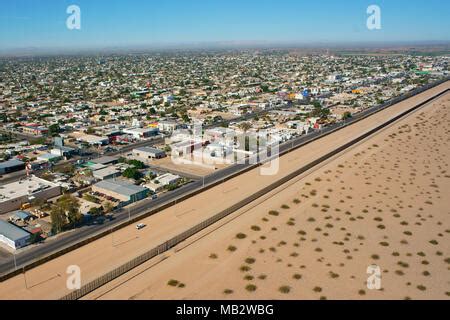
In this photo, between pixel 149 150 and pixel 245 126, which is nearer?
pixel 149 150

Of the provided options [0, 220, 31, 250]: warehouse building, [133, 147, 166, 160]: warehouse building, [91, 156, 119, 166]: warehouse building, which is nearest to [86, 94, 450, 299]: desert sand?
[0, 220, 31, 250]: warehouse building

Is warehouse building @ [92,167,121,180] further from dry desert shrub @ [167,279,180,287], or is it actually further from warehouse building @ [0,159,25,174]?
dry desert shrub @ [167,279,180,287]

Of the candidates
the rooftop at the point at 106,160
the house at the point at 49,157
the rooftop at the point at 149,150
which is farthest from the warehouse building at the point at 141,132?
the house at the point at 49,157

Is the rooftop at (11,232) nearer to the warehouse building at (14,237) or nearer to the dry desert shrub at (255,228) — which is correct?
the warehouse building at (14,237)

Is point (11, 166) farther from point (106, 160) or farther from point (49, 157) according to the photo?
point (106, 160)

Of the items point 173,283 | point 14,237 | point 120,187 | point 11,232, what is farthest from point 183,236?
point 11,232

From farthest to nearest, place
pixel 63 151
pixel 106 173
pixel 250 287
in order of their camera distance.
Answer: pixel 63 151
pixel 106 173
pixel 250 287
